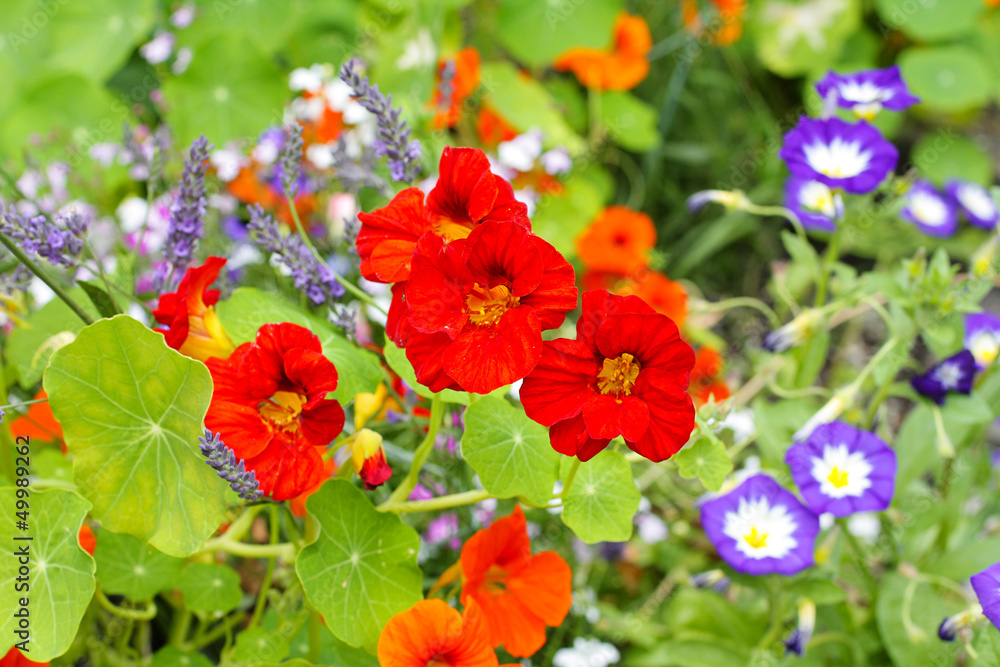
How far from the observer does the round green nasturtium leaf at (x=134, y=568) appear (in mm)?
731

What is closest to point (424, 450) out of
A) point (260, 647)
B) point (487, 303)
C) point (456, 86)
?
point (487, 303)

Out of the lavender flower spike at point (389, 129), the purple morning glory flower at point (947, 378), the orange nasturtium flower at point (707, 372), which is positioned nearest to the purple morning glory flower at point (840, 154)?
the purple morning glory flower at point (947, 378)

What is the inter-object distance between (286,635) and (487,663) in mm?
242

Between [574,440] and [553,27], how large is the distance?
1.48 m

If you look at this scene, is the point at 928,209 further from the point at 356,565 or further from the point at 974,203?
the point at 356,565

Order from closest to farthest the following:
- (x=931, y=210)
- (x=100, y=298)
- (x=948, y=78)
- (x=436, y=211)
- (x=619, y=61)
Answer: (x=436, y=211), (x=100, y=298), (x=931, y=210), (x=619, y=61), (x=948, y=78)

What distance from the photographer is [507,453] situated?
2.12 feet

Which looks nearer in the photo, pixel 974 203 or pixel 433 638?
pixel 433 638

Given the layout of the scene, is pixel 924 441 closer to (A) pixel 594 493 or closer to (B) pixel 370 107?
(A) pixel 594 493

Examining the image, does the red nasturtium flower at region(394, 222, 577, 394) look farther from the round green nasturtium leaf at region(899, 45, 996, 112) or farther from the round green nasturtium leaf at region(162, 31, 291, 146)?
the round green nasturtium leaf at region(899, 45, 996, 112)

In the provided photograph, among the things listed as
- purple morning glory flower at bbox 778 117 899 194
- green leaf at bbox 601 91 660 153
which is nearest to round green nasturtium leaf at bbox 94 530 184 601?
purple morning glory flower at bbox 778 117 899 194

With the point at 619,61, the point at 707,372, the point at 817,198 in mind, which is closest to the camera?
the point at 817,198

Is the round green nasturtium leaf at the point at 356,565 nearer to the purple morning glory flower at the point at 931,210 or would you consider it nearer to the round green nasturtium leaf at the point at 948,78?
the purple morning glory flower at the point at 931,210

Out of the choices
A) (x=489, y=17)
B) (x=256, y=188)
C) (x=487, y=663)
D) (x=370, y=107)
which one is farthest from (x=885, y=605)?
(x=489, y=17)
